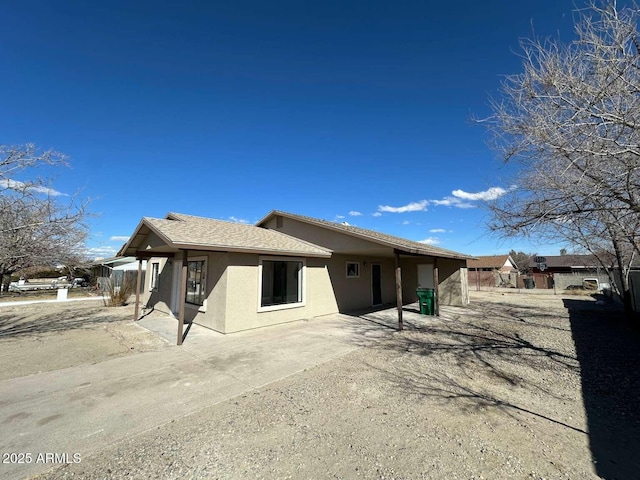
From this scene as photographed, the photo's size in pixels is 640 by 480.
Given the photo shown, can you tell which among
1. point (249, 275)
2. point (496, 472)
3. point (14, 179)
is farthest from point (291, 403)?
point (14, 179)

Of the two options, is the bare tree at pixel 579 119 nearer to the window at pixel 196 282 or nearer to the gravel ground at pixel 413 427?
the gravel ground at pixel 413 427

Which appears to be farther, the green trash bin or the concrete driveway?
the green trash bin

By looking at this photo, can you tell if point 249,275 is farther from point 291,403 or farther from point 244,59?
point 244,59

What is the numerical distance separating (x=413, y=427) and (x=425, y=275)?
13.1m

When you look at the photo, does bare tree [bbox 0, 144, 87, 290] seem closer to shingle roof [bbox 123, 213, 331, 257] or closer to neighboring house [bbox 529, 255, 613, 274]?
shingle roof [bbox 123, 213, 331, 257]

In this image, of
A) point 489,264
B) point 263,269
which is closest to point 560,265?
point 489,264

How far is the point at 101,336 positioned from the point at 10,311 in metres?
9.18

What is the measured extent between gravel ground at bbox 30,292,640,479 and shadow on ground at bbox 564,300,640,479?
20 mm

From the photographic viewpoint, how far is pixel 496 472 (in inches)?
103

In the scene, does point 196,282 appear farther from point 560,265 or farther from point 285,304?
point 560,265

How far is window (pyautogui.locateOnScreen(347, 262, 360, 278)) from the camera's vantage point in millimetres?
12400

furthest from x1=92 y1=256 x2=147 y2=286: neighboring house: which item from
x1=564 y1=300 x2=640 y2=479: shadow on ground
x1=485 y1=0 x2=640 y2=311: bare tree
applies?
x1=564 y1=300 x2=640 y2=479: shadow on ground

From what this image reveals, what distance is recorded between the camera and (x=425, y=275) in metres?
15.6

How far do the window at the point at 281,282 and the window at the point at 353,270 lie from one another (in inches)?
110
